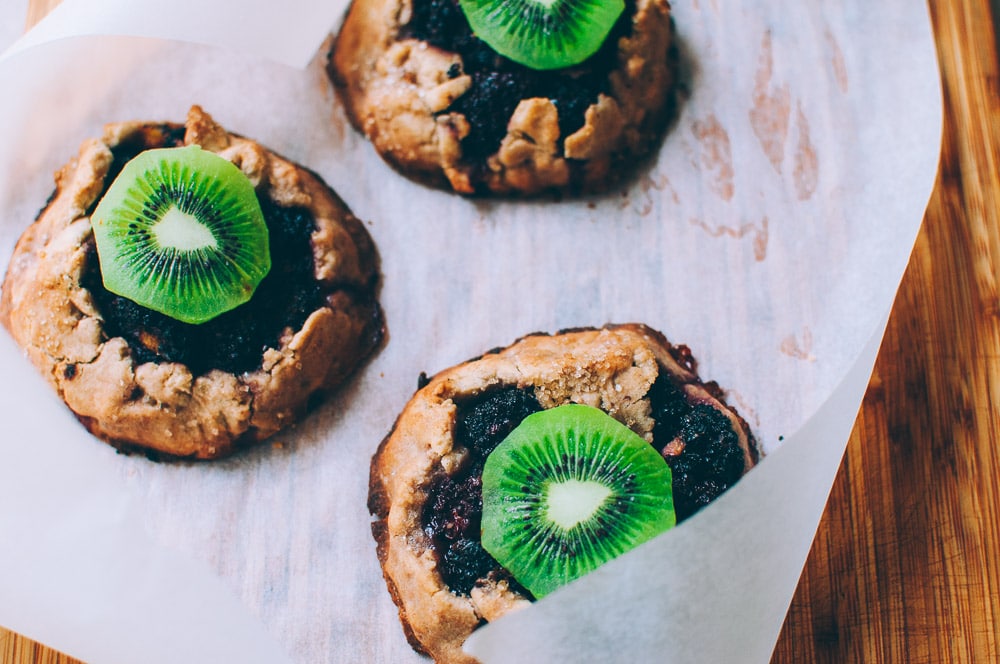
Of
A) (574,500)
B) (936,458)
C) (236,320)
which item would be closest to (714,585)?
(574,500)

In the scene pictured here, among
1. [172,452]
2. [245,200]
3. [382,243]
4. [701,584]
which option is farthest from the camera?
[382,243]

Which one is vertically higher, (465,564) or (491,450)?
(491,450)

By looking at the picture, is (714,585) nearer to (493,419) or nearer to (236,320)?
(493,419)

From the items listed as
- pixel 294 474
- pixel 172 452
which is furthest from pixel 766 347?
pixel 172 452

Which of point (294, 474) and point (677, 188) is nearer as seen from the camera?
point (294, 474)

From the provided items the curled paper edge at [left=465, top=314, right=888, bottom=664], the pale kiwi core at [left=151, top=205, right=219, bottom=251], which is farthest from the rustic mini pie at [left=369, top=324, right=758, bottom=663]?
the pale kiwi core at [left=151, top=205, right=219, bottom=251]

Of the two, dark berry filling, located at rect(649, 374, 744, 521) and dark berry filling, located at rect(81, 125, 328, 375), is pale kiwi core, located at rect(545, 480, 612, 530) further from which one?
dark berry filling, located at rect(81, 125, 328, 375)

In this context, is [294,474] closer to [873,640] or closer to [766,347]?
[766,347]
